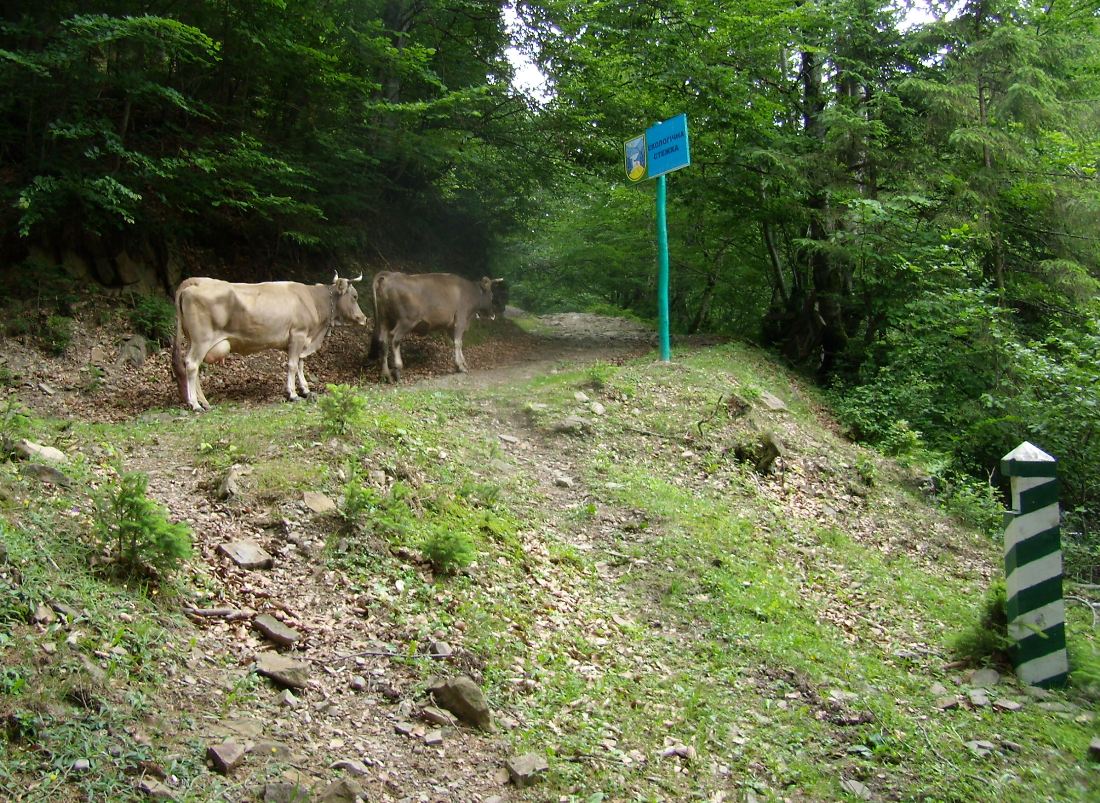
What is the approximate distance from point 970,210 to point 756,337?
6.88m

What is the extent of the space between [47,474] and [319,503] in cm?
179

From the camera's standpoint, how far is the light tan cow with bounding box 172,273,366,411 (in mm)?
9930

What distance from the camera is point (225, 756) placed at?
3459 millimetres

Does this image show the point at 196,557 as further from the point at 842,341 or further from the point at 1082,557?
the point at 842,341

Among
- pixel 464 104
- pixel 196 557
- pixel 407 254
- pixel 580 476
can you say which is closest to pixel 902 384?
pixel 580 476

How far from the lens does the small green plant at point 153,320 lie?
11867mm

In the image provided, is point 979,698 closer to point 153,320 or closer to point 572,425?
point 572,425

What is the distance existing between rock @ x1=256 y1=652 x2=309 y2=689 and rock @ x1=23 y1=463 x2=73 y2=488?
6.81ft

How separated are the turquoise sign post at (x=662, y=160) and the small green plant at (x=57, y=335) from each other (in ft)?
28.0

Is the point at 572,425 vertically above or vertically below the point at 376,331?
below

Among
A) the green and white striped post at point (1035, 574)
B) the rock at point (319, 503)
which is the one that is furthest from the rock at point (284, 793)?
the green and white striped post at point (1035, 574)

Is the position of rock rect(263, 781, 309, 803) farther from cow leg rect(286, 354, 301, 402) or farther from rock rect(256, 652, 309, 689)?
cow leg rect(286, 354, 301, 402)

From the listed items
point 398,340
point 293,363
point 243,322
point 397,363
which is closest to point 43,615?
point 243,322

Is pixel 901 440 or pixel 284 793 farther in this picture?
pixel 901 440
